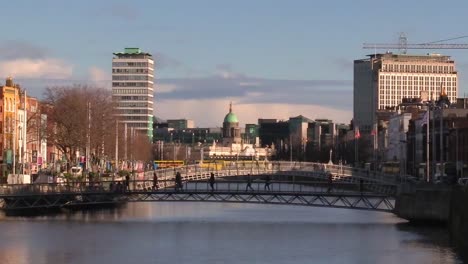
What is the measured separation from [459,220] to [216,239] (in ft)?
54.0

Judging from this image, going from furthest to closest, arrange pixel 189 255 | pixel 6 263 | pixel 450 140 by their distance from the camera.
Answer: pixel 450 140, pixel 189 255, pixel 6 263

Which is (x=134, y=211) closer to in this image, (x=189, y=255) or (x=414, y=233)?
(x=414, y=233)

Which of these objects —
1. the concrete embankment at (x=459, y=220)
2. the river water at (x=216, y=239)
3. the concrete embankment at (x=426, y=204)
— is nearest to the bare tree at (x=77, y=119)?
the river water at (x=216, y=239)

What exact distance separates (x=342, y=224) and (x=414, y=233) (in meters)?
14.3

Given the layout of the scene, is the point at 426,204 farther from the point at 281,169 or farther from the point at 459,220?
the point at 281,169

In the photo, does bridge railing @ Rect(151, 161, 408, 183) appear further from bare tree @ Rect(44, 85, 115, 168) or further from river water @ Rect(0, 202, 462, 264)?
river water @ Rect(0, 202, 462, 264)

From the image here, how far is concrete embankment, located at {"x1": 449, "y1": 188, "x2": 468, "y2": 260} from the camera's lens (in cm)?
7200

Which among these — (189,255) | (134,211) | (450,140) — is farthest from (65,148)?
(189,255)

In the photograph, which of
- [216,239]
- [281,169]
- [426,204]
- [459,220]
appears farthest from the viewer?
[281,169]

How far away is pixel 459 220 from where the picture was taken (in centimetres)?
7531

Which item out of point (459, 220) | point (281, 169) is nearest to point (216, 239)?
point (459, 220)

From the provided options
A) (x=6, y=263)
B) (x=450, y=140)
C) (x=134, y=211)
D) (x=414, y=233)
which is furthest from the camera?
(x=450, y=140)

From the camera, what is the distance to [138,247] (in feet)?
252

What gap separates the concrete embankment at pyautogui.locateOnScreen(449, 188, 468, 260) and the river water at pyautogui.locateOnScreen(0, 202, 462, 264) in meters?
0.77
